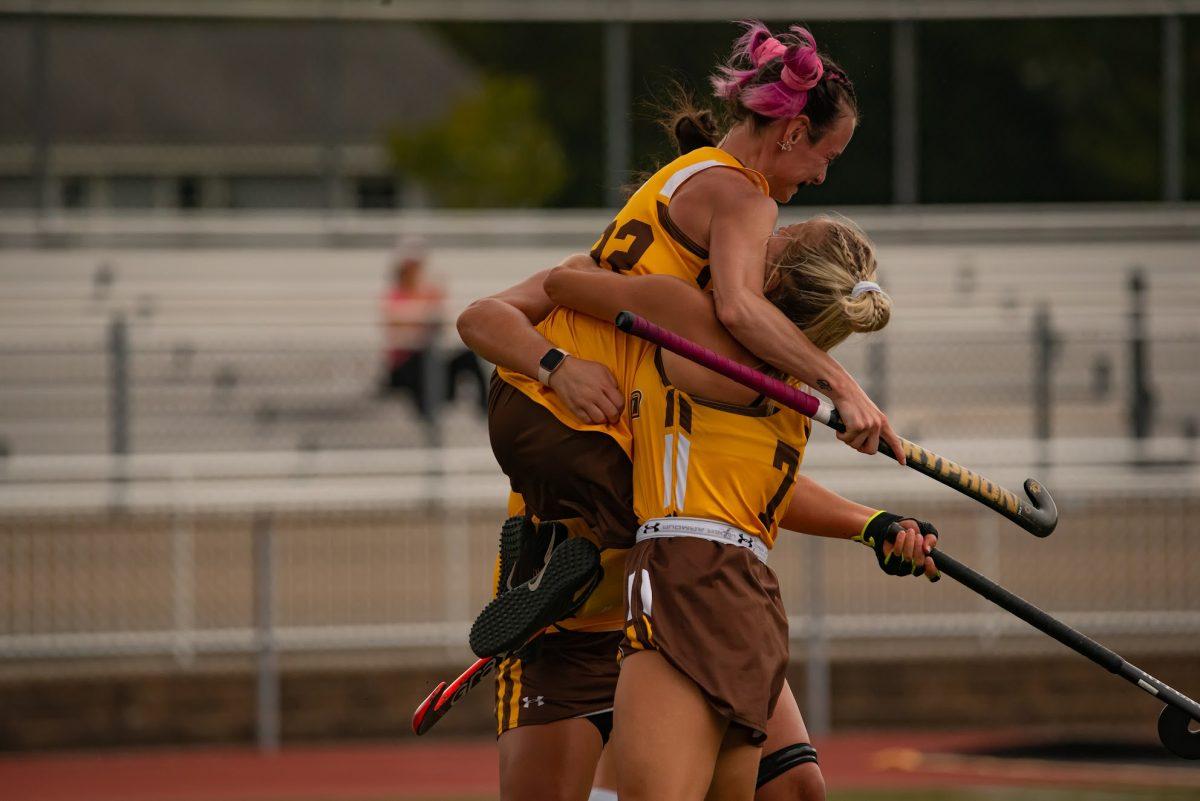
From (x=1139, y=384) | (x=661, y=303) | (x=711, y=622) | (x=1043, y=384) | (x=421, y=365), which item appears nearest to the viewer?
(x=711, y=622)

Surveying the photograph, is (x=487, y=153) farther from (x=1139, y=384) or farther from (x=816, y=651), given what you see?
(x=816, y=651)

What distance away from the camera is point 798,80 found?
4094 mm

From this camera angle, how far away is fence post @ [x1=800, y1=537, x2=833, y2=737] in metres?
9.62

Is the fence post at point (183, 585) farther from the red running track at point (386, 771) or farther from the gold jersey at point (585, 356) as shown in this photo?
the gold jersey at point (585, 356)

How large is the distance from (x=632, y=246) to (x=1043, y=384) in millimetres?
6749

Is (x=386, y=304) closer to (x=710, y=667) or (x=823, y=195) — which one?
(x=823, y=195)

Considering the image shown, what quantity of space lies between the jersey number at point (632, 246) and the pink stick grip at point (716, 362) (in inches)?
11.7

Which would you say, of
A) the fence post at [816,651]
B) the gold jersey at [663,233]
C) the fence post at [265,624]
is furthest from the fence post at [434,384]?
the gold jersey at [663,233]

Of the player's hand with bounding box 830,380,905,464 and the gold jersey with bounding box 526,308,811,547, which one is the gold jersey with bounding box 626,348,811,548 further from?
the player's hand with bounding box 830,380,905,464

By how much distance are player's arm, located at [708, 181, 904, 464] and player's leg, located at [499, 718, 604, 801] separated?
1053 millimetres

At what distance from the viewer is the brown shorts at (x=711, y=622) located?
3916mm

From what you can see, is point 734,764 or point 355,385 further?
point 355,385

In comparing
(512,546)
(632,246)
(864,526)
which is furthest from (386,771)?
(632,246)

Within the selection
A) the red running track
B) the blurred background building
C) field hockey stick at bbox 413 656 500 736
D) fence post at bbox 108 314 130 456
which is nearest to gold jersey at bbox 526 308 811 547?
field hockey stick at bbox 413 656 500 736
